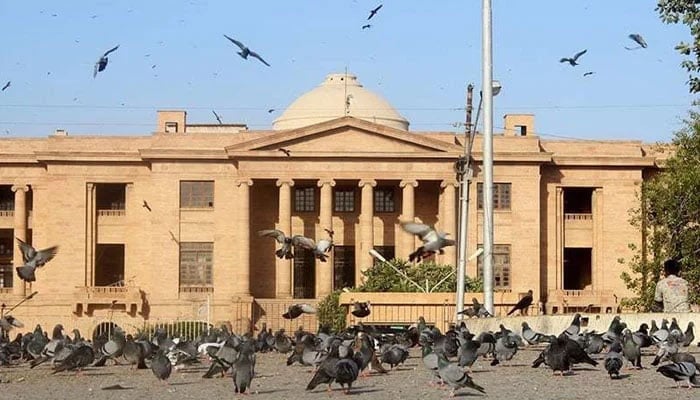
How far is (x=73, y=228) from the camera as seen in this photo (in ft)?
283

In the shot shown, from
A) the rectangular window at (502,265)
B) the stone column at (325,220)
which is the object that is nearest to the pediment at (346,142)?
the stone column at (325,220)

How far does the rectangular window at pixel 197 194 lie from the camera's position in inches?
3418

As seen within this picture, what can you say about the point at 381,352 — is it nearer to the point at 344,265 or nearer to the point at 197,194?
the point at 197,194

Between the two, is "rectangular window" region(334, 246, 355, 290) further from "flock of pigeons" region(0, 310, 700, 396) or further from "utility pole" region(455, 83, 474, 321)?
"flock of pigeons" region(0, 310, 700, 396)

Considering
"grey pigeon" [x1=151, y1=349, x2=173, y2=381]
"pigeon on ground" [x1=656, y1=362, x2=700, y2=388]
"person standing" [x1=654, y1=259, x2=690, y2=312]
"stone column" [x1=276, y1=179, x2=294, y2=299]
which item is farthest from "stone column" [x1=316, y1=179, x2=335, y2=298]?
"pigeon on ground" [x1=656, y1=362, x2=700, y2=388]

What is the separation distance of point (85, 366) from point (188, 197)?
60.2 m

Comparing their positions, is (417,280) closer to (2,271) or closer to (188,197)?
(188,197)

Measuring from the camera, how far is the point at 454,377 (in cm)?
2011

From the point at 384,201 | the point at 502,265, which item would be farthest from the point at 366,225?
the point at 502,265

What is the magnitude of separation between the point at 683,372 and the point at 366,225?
65301 mm

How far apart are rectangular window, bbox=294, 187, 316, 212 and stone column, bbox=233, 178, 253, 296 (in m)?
3.76

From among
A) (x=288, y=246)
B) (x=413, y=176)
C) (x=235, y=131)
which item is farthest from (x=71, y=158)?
(x=288, y=246)

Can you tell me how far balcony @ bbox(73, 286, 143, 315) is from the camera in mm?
83688

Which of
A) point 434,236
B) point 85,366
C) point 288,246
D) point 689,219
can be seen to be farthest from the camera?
point 689,219
